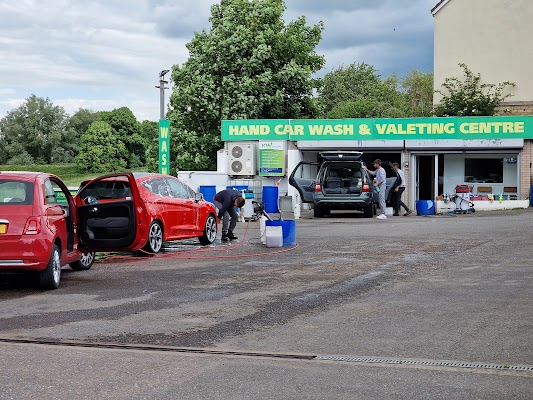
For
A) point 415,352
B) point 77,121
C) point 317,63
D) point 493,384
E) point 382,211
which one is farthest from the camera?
point 77,121

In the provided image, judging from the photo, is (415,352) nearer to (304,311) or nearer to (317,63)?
(304,311)

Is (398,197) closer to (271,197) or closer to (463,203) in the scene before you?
(463,203)

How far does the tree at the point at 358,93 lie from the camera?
269ft

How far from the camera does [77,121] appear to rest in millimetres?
112875

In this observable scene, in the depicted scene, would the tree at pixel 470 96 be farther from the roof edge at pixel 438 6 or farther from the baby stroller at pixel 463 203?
the baby stroller at pixel 463 203

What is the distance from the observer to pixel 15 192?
11.2 metres

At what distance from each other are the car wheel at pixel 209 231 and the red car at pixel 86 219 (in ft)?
0.08

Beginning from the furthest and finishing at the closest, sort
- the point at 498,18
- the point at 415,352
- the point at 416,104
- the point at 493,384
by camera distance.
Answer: the point at 416,104
the point at 498,18
the point at 415,352
the point at 493,384

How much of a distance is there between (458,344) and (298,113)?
41709 millimetres

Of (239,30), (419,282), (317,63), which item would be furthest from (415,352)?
(317,63)

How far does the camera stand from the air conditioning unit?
34438 mm

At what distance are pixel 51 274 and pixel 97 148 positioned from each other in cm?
9497

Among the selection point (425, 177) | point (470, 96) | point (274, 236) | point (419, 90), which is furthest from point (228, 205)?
point (419, 90)

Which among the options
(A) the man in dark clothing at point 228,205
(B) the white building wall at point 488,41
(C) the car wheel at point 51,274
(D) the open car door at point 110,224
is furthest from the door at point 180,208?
(B) the white building wall at point 488,41
